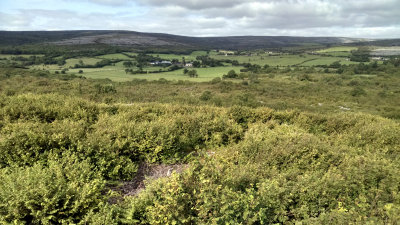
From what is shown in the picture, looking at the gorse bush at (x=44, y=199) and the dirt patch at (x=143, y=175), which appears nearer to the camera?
the gorse bush at (x=44, y=199)

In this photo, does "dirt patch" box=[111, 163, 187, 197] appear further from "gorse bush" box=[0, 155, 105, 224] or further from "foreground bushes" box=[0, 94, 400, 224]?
"gorse bush" box=[0, 155, 105, 224]

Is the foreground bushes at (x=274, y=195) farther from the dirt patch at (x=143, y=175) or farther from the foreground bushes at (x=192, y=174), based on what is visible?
the dirt patch at (x=143, y=175)

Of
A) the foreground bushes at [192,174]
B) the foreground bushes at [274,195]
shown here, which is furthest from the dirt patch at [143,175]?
the foreground bushes at [274,195]

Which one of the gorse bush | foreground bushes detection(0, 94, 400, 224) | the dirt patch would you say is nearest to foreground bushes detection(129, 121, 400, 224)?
foreground bushes detection(0, 94, 400, 224)

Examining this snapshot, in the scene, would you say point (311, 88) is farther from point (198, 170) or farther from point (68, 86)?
point (198, 170)

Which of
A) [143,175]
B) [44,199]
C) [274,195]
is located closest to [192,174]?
[274,195]

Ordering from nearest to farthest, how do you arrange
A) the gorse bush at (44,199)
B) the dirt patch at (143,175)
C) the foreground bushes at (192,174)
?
the gorse bush at (44,199)
the foreground bushes at (192,174)
the dirt patch at (143,175)

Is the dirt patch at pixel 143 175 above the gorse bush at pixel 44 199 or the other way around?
the other way around

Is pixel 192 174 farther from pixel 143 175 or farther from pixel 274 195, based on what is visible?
pixel 143 175

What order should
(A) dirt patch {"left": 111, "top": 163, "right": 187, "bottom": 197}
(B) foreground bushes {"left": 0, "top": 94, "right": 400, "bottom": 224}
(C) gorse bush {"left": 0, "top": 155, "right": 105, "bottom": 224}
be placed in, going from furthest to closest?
1. (A) dirt patch {"left": 111, "top": 163, "right": 187, "bottom": 197}
2. (B) foreground bushes {"left": 0, "top": 94, "right": 400, "bottom": 224}
3. (C) gorse bush {"left": 0, "top": 155, "right": 105, "bottom": 224}

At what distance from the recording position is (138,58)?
321 ft

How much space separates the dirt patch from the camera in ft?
18.5

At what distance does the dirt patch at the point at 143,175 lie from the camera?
564cm

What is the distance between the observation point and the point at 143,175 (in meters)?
6.38
